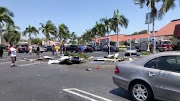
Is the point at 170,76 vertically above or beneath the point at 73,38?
beneath

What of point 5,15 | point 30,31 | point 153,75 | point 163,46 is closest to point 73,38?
point 30,31

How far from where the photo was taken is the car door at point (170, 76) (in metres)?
5.11

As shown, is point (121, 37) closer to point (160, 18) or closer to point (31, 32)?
point (31, 32)

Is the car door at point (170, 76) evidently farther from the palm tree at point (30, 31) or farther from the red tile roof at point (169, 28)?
the palm tree at point (30, 31)

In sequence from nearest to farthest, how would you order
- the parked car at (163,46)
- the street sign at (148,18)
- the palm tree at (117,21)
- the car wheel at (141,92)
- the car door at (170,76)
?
the car door at (170,76), the car wheel at (141,92), the street sign at (148,18), the parked car at (163,46), the palm tree at (117,21)

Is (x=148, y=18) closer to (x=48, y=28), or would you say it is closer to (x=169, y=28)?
(x=169, y=28)

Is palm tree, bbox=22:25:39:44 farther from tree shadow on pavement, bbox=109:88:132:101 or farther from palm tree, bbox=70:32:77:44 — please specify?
tree shadow on pavement, bbox=109:88:132:101

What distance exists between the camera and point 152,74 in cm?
558

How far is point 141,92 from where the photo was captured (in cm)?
582

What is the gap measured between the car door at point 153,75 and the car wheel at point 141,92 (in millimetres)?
169

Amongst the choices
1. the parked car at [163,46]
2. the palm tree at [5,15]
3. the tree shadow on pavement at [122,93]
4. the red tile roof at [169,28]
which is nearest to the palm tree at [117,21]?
the red tile roof at [169,28]

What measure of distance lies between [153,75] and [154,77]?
6cm

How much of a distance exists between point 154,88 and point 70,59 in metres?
12.0

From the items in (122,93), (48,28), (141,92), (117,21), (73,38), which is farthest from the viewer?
(73,38)
